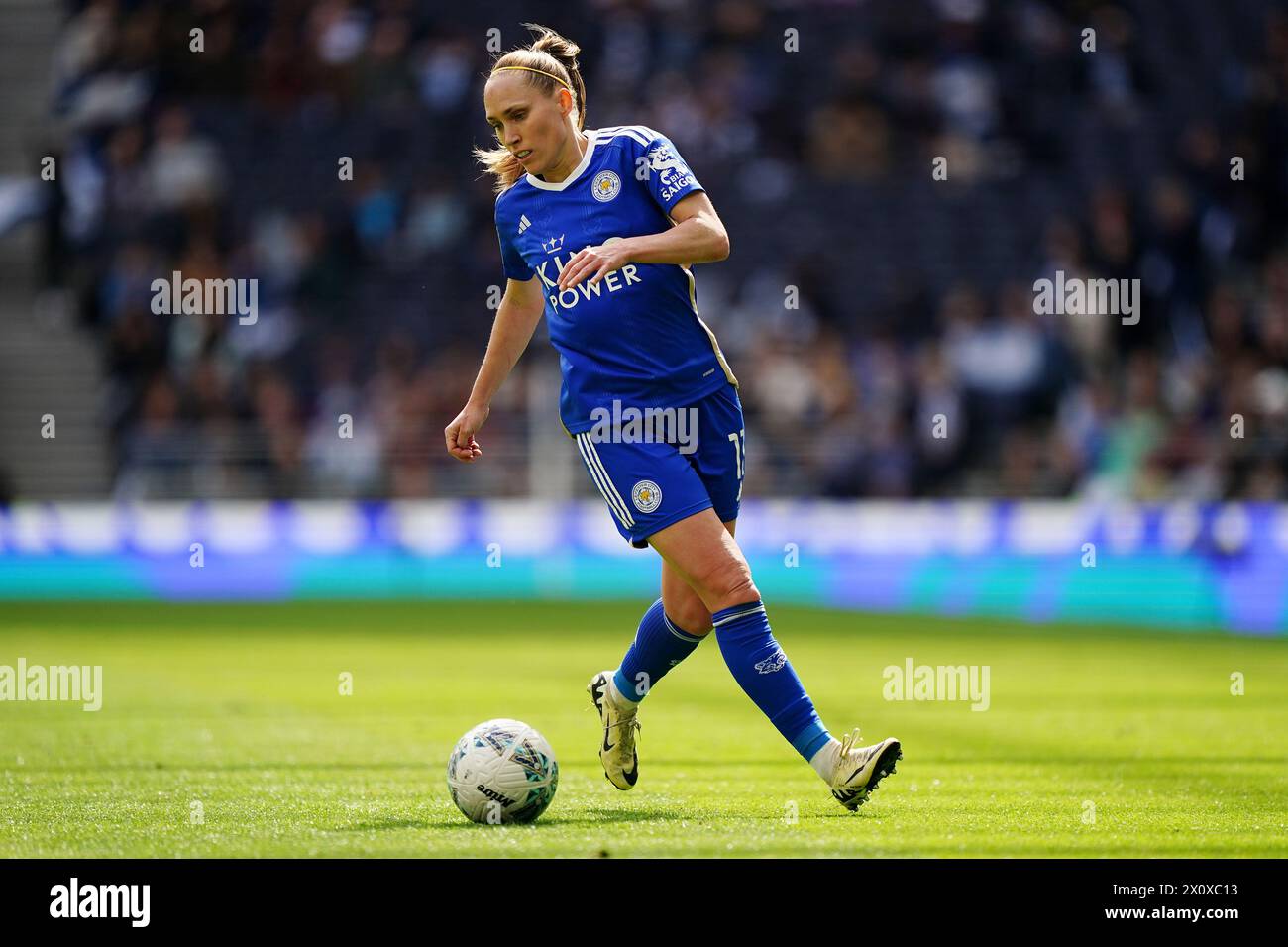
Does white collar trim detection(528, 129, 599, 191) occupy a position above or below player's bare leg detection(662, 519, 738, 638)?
above

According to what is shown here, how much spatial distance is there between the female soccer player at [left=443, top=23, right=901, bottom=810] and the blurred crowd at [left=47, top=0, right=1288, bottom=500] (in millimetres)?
11683

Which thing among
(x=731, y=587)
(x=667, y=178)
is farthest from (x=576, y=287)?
(x=731, y=587)

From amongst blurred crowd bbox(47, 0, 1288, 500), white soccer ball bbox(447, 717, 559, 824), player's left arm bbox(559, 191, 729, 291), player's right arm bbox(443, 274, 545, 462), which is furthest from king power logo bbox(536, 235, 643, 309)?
blurred crowd bbox(47, 0, 1288, 500)

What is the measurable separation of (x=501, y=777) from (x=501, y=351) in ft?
5.19

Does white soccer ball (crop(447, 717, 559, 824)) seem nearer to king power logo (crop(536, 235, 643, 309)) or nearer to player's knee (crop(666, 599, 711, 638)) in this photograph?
player's knee (crop(666, 599, 711, 638))

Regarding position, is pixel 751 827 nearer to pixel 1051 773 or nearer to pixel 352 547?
pixel 1051 773

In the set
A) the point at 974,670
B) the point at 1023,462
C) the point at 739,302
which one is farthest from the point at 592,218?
the point at 739,302

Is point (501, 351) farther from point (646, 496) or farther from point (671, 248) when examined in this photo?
point (671, 248)

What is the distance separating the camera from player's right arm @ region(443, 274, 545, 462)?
21.8 ft

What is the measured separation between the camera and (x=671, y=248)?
228 inches

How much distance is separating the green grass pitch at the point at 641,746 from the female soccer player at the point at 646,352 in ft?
1.59

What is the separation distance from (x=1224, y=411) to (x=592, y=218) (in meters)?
12.7

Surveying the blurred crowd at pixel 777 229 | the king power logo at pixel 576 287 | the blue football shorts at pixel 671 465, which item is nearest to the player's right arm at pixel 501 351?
the king power logo at pixel 576 287

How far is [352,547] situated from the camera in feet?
60.6
